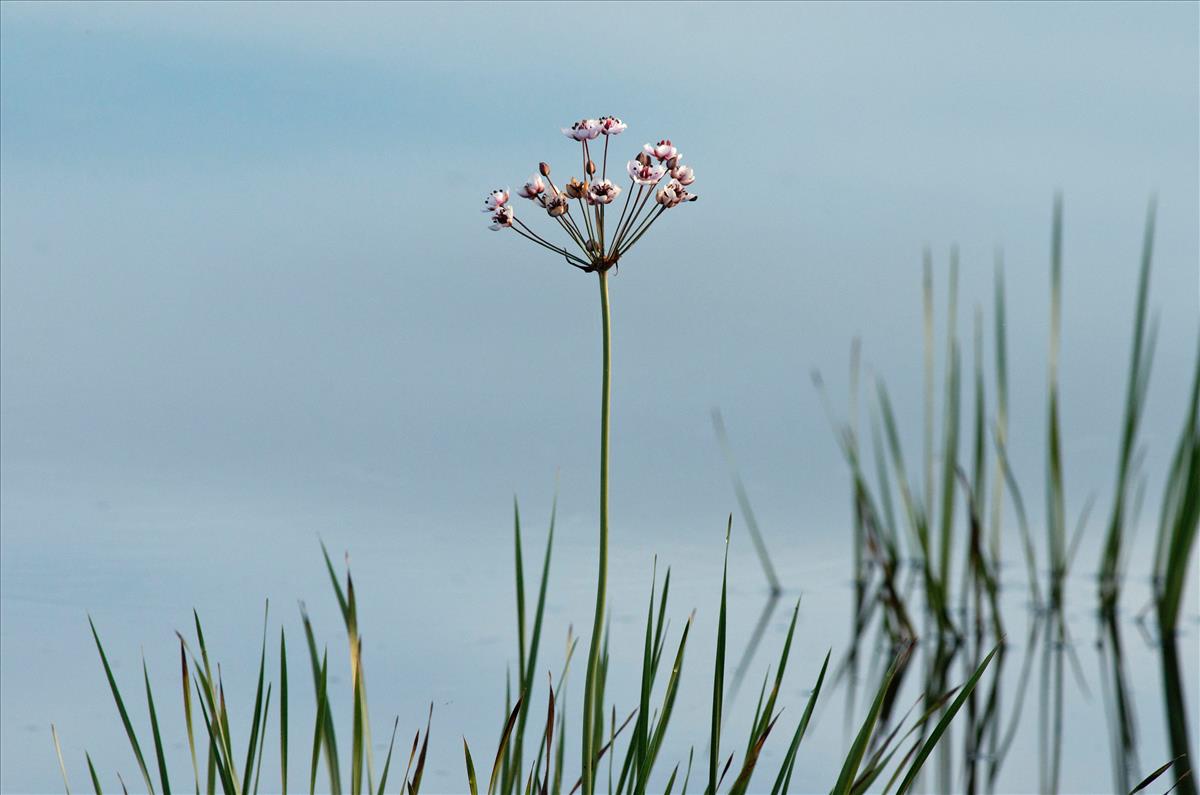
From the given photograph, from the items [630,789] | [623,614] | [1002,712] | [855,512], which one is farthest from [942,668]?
[630,789]

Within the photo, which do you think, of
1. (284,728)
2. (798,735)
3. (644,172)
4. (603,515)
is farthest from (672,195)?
(284,728)

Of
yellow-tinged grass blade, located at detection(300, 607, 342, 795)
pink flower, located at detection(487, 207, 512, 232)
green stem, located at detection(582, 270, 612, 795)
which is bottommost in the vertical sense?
yellow-tinged grass blade, located at detection(300, 607, 342, 795)

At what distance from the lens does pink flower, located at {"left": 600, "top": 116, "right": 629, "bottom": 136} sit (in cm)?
109

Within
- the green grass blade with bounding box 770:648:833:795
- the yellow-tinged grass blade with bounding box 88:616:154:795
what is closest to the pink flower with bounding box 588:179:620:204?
the green grass blade with bounding box 770:648:833:795

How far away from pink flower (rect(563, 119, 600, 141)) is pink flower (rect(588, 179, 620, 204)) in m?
0.07

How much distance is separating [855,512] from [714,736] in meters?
1.59

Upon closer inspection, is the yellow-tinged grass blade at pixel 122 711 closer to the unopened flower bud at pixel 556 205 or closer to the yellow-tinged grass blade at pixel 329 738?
the yellow-tinged grass blade at pixel 329 738

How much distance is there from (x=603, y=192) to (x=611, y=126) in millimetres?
89

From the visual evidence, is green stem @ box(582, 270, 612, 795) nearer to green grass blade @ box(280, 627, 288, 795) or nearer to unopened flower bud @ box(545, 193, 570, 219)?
unopened flower bud @ box(545, 193, 570, 219)

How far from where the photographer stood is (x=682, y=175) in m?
1.09

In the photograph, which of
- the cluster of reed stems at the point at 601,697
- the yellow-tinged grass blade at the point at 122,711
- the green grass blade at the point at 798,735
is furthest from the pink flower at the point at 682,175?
the yellow-tinged grass blade at the point at 122,711

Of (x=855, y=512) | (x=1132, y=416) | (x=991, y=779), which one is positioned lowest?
(x=991, y=779)

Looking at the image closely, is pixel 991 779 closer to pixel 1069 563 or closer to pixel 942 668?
pixel 942 668

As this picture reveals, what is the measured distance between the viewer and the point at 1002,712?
2121mm
